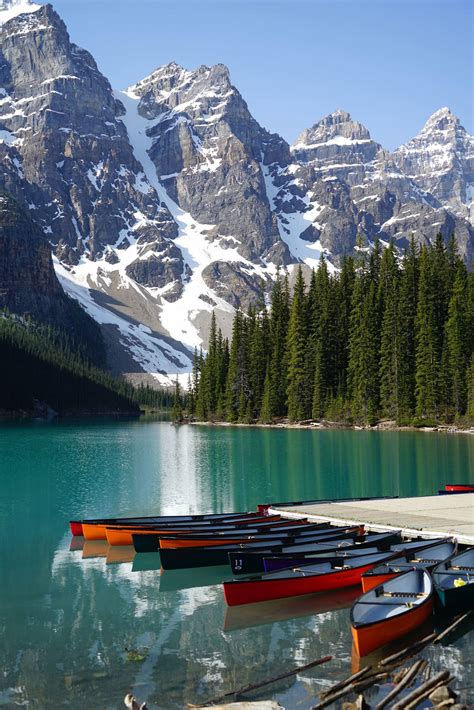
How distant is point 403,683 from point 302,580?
7.47m

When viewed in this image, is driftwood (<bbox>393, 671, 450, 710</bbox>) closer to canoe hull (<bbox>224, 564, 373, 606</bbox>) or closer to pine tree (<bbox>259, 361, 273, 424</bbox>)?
canoe hull (<bbox>224, 564, 373, 606</bbox>)

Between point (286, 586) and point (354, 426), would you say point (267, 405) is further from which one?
point (286, 586)

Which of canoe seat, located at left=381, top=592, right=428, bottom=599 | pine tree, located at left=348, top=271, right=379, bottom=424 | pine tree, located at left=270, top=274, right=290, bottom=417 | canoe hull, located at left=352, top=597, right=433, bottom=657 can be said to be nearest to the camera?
canoe hull, located at left=352, top=597, right=433, bottom=657

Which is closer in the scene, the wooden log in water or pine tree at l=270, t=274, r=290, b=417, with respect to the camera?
the wooden log in water

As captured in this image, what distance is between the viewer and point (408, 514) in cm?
3023

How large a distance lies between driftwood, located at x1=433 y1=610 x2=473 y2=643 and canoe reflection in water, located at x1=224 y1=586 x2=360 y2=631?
3.10 meters

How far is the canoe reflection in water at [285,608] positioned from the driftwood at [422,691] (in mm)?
6184

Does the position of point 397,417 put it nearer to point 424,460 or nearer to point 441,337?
point 441,337

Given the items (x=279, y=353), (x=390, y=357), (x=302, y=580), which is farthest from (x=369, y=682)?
(x=279, y=353)

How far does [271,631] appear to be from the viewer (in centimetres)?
1880

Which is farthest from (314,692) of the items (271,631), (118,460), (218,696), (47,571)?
(118,460)

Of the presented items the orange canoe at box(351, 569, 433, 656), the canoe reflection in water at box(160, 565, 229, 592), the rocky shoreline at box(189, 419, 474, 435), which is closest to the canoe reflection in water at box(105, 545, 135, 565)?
the canoe reflection in water at box(160, 565, 229, 592)

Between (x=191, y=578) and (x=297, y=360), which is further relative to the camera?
→ (x=297, y=360)

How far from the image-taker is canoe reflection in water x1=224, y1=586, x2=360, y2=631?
19709 millimetres
